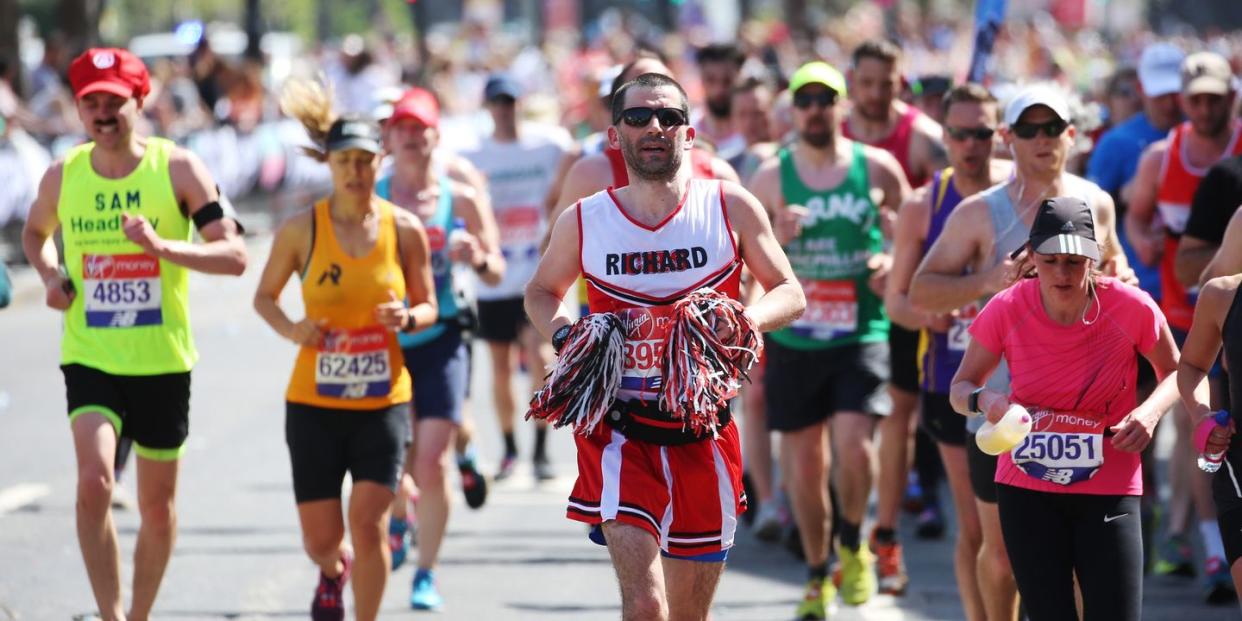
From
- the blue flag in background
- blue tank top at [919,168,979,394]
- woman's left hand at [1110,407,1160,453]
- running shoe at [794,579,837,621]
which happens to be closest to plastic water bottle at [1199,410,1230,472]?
woman's left hand at [1110,407,1160,453]

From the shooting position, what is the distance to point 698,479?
5.98 meters

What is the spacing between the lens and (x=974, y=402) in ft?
19.8

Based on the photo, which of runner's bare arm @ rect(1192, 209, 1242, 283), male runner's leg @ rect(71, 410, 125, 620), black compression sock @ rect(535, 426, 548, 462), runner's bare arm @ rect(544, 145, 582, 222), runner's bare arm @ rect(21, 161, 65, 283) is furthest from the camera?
black compression sock @ rect(535, 426, 548, 462)

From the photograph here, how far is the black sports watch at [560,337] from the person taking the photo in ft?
18.8

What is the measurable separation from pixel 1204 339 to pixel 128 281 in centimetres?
397

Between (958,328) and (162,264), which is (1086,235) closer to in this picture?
(958,328)

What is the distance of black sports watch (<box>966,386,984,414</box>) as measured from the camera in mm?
6016

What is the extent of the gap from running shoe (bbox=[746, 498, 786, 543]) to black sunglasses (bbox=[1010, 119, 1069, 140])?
149 inches

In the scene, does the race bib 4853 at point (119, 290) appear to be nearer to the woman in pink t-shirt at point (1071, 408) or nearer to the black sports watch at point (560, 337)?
the black sports watch at point (560, 337)

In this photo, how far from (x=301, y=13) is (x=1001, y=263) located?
59.0m

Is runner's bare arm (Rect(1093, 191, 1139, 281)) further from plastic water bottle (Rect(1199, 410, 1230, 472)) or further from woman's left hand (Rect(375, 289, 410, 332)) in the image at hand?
woman's left hand (Rect(375, 289, 410, 332))

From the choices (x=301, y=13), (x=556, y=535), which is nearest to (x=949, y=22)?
(x=301, y=13)

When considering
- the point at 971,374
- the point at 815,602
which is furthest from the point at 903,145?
the point at 971,374

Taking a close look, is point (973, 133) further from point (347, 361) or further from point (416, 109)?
point (416, 109)
